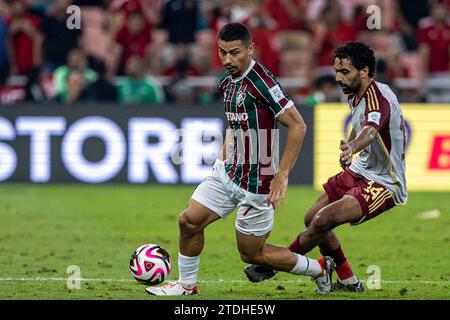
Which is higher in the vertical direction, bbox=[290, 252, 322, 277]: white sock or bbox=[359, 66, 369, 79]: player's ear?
bbox=[359, 66, 369, 79]: player's ear

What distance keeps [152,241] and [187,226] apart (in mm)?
4106

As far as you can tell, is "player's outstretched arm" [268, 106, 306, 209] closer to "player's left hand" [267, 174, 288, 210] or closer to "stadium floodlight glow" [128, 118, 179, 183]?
"player's left hand" [267, 174, 288, 210]

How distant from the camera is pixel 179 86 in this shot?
1962 centimetres

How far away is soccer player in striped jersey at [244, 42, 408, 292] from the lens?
9.15 meters

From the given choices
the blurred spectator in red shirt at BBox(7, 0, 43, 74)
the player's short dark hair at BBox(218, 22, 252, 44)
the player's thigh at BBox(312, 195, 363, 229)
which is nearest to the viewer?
the player's short dark hair at BBox(218, 22, 252, 44)

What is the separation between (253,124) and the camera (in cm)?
891

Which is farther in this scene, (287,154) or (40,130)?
(40,130)

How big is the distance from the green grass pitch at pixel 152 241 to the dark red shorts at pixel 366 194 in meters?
0.75

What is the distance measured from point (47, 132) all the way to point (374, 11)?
6.13 m

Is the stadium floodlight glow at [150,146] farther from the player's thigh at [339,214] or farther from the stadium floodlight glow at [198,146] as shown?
the player's thigh at [339,214]

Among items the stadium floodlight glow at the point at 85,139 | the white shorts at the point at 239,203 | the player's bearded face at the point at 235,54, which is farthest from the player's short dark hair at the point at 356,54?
the stadium floodlight glow at the point at 85,139

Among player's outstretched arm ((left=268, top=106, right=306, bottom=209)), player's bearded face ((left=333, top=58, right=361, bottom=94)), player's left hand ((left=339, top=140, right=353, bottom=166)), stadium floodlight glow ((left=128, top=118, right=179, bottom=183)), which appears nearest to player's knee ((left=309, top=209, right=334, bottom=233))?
player's outstretched arm ((left=268, top=106, right=306, bottom=209))

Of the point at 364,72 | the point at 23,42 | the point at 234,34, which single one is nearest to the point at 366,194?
the point at 364,72

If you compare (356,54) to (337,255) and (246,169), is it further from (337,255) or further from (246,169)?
(337,255)
